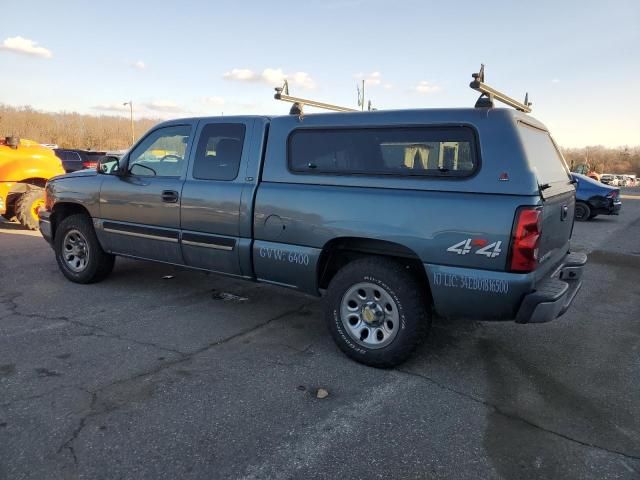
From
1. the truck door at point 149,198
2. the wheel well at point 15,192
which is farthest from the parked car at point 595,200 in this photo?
the wheel well at point 15,192

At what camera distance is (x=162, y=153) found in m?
5.15

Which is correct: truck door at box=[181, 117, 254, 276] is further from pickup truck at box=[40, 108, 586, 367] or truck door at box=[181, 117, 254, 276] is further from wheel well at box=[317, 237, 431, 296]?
wheel well at box=[317, 237, 431, 296]

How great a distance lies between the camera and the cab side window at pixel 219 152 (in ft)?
14.9

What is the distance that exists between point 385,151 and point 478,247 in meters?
1.07

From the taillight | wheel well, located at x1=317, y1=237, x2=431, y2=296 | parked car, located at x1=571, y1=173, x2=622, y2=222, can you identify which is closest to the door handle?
wheel well, located at x1=317, y1=237, x2=431, y2=296

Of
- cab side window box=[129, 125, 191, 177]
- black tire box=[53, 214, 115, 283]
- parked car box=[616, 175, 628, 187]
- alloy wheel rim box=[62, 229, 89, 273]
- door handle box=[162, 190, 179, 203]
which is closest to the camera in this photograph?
door handle box=[162, 190, 179, 203]

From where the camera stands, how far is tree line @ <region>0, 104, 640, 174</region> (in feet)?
216

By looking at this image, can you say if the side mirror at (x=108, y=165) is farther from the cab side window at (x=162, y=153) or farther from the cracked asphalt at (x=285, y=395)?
the cracked asphalt at (x=285, y=395)

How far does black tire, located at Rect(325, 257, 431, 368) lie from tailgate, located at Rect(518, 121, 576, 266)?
940mm

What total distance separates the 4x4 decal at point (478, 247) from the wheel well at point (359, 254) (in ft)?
1.11

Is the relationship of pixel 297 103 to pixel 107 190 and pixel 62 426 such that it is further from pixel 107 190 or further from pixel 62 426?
pixel 62 426

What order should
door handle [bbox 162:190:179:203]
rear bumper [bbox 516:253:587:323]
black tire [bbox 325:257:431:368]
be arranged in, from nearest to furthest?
rear bumper [bbox 516:253:587:323] → black tire [bbox 325:257:431:368] → door handle [bbox 162:190:179:203]

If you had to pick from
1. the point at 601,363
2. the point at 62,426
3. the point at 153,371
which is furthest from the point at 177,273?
the point at 601,363

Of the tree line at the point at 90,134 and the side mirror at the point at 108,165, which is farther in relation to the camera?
the tree line at the point at 90,134
